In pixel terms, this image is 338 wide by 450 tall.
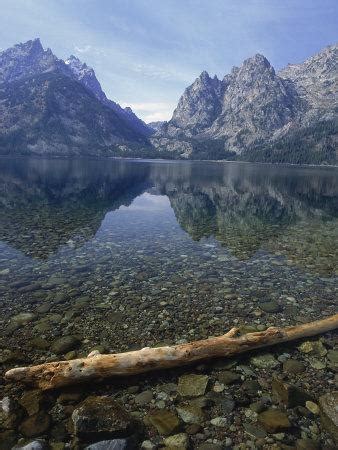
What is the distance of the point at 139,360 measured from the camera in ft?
36.4

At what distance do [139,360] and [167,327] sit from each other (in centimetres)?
368

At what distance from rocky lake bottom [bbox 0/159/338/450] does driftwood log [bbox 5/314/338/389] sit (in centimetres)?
27

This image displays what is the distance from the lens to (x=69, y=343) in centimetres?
1295

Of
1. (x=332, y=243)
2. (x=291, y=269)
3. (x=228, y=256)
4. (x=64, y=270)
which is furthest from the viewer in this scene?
(x=332, y=243)

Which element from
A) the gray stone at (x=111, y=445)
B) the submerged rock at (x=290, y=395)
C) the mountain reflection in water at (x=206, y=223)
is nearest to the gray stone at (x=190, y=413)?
the gray stone at (x=111, y=445)

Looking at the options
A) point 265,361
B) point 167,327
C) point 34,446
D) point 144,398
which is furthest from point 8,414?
point 265,361

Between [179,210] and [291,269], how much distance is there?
26.5 m

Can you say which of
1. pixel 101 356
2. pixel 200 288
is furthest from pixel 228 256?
pixel 101 356

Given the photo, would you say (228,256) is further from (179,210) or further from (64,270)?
(179,210)

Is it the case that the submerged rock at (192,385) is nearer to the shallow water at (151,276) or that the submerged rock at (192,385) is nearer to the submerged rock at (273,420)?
the submerged rock at (273,420)

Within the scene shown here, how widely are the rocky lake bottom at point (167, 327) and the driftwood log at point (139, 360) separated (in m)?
0.27

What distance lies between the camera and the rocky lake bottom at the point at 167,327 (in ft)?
29.7

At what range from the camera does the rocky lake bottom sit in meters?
9.06

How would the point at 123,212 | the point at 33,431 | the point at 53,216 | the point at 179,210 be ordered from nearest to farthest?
1. the point at 33,431
2. the point at 53,216
3. the point at 123,212
4. the point at 179,210
